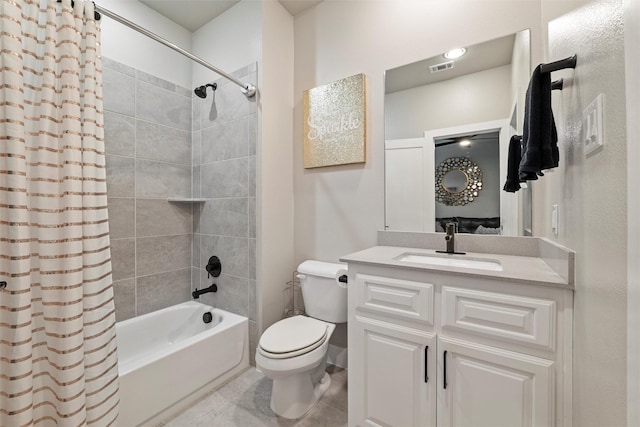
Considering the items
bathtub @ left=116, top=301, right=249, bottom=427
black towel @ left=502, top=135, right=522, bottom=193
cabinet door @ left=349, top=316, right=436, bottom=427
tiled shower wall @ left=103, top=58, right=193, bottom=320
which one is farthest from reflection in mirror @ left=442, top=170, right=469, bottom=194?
tiled shower wall @ left=103, top=58, right=193, bottom=320

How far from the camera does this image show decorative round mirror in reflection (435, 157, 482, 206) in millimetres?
1555

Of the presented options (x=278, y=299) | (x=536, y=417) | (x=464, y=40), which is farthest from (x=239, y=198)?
(x=536, y=417)

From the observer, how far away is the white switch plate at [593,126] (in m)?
0.63

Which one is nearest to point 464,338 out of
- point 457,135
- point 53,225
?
point 457,135

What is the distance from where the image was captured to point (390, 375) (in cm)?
124

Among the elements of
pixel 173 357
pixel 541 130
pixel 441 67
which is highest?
pixel 441 67

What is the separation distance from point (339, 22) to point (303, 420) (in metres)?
2.64

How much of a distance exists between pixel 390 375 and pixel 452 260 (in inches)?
25.9

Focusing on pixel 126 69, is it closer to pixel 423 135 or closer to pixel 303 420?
pixel 423 135

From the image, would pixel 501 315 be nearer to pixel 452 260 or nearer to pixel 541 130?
pixel 452 260

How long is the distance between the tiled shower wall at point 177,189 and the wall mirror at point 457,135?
1048mm

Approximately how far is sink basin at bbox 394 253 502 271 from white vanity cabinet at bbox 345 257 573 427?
0.74 ft

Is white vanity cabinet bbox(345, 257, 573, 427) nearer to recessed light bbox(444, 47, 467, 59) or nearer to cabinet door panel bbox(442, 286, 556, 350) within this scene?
cabinet door panel bbox(442, 286, 556, 350)

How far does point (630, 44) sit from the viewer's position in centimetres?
47
